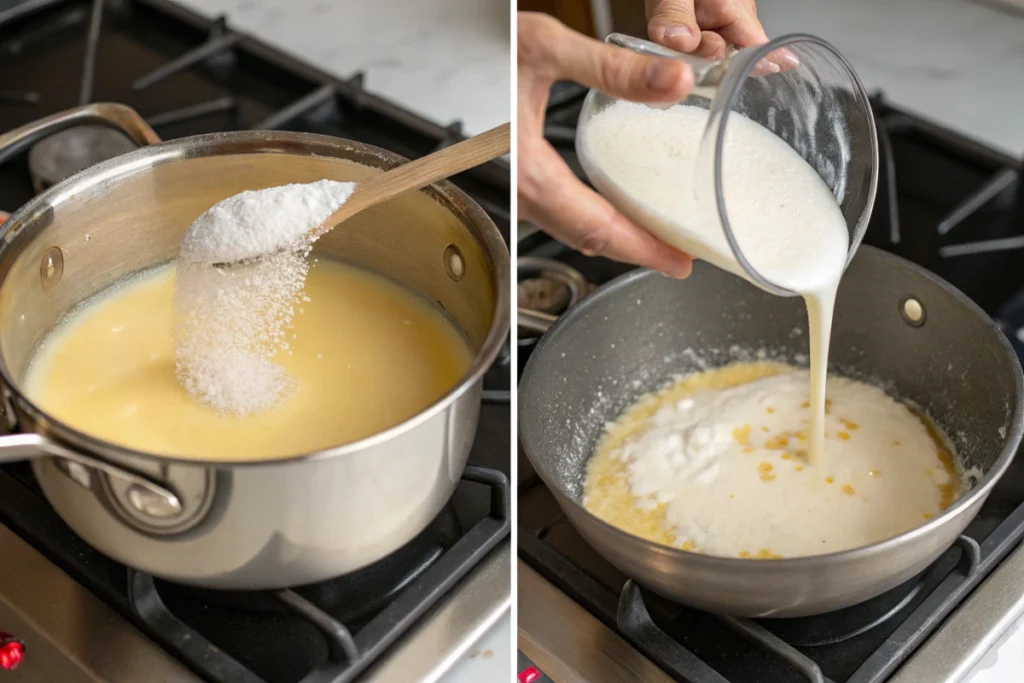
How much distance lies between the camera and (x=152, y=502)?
530mm

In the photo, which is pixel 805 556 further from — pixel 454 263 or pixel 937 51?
pixel 937 51

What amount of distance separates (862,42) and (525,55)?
749 millimetres

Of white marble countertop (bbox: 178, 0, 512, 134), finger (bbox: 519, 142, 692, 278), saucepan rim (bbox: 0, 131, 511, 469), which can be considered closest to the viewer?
saucepan rim (bbox: 0, 131, 511, 469)

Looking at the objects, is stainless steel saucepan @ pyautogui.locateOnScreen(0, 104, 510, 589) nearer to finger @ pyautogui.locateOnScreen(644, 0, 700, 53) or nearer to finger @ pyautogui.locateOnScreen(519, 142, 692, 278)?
finger @ pyautogui.locateOnScreen(519, 142, 692, 278)

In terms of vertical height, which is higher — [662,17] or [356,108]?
[662,17]

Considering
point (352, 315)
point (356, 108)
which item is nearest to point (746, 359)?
point (352, 315)

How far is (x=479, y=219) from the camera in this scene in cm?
66

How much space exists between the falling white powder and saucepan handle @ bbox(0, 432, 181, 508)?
0.15 m

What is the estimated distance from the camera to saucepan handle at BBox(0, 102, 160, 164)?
0.83 metres

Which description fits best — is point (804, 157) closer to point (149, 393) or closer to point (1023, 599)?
point (1023, 599)

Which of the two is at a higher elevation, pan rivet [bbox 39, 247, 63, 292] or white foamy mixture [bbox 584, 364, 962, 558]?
pan rivet [bbox 39, 247, 63, 292]

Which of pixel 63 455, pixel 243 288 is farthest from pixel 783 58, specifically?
pixel 63 455

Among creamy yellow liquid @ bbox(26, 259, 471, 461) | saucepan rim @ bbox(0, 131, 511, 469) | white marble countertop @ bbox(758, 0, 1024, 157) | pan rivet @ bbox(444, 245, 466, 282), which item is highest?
saucepan rim @ bbox(0, 131, 511, 469)

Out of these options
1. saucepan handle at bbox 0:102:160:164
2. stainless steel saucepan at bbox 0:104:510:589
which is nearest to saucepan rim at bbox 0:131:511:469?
stainless steel saucepan at bbox 0:104:510:589
